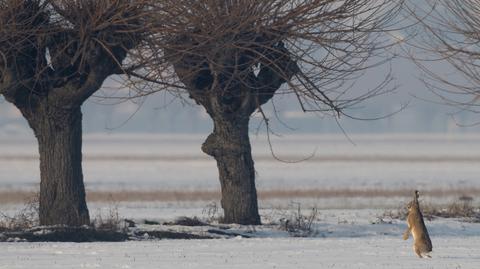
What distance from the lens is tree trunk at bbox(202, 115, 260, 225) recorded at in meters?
23.9

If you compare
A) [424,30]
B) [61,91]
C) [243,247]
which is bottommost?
[243,247]

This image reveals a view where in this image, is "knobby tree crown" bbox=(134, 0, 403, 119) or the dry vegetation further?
the dry vegetation

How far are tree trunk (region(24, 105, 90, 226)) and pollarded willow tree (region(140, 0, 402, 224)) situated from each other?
171 centimetres

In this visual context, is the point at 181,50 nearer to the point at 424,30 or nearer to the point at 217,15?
the point at 217,15

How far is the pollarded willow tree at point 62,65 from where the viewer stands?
20266 mm

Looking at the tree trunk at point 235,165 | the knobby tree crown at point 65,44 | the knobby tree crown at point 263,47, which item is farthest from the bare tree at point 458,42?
the knobby tree crown at point 65,44

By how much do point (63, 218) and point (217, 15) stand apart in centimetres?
482

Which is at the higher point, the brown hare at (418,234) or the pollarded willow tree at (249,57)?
the pollarded willow tree at (249,57)

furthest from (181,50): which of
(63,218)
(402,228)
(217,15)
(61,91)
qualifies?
(402,228)

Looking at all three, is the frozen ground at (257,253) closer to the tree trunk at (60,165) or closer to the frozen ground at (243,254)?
the frozen ground at (243,254)

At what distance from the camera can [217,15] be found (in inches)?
807

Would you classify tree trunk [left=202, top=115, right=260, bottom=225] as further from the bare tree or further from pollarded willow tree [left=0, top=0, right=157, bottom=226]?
the bare tree

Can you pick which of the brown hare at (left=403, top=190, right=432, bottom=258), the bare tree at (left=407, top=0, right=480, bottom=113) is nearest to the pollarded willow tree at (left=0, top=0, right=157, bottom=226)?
the brown hare at (left=403, top=190, right=432, bottom=258)

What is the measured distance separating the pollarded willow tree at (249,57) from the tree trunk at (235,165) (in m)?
0.02
